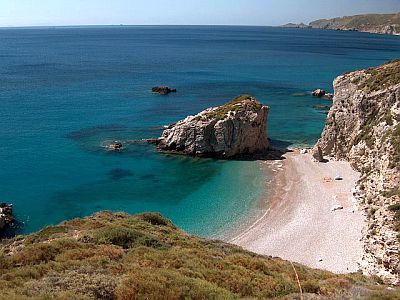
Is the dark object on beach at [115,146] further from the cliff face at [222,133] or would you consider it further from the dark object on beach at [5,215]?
the dark object on beach at [5,215]

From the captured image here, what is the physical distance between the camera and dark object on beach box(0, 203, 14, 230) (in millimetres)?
34794

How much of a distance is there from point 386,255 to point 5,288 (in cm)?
2378

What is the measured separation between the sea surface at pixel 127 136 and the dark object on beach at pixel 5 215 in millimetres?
1146

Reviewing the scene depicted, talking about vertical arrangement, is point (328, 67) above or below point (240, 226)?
above

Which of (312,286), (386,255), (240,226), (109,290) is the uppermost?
(109,290)

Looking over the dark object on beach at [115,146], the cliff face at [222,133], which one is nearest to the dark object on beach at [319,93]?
the cliff face at [222,133]

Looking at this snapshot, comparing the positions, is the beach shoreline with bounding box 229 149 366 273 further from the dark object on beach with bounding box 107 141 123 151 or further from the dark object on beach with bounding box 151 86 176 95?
the dark object on beach with bounding box 151 86 176 95

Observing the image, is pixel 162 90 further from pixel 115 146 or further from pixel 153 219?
pixel 153 219

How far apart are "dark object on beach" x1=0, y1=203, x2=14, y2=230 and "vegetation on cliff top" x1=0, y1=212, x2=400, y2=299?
568 inches

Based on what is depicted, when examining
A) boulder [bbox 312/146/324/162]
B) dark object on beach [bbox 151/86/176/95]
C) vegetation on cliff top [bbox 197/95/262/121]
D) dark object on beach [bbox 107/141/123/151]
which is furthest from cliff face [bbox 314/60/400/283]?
dark object on beach [bbox 151/86/176/95]

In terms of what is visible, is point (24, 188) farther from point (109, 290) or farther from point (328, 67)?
point (328, 67)

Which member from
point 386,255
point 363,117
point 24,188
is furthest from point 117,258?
point 363,117

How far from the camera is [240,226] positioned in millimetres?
37438

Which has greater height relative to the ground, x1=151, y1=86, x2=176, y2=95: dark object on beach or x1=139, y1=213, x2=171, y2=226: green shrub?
x1=151, y1=86, x2=176, y2=95: dark object on beach
